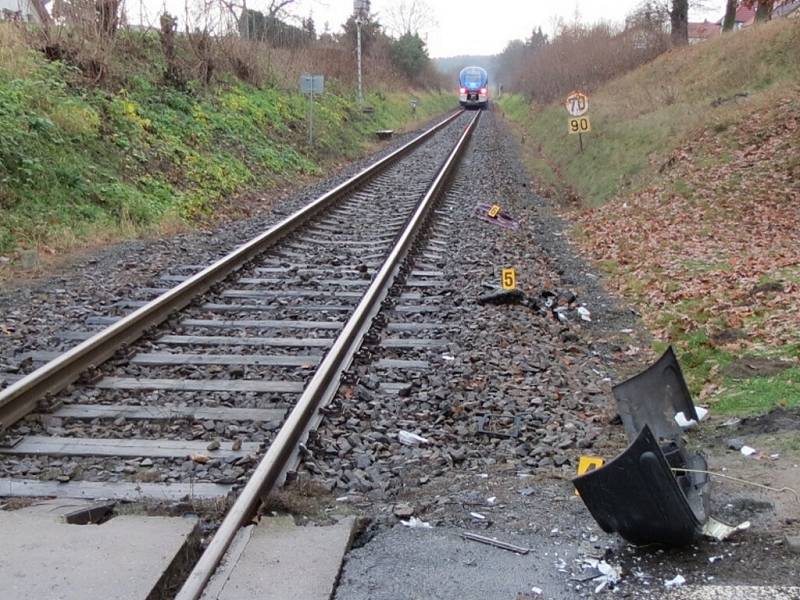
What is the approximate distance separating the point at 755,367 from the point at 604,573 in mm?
3402

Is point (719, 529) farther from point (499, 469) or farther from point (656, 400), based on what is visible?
point (656, 400)

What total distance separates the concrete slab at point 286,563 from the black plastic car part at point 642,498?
112 centimetres

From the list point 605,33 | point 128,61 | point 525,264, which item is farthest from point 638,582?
point 605,33

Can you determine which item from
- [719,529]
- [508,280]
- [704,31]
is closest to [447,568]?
[719,529]

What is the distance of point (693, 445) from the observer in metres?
4.97

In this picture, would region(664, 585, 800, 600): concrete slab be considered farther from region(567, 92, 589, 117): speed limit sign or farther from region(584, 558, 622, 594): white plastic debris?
region(567, 92, 589, 117): speed limit sign

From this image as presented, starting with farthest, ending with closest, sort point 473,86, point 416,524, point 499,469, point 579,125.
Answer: point 473,86 → point 579,125 → point 499,469 → point 416,524

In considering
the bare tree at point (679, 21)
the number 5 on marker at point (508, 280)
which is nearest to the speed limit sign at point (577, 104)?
the number 5 on marker at point (508, 280)

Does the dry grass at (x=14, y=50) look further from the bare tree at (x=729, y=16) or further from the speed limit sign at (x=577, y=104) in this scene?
the bare tree at (x=729, y=16)

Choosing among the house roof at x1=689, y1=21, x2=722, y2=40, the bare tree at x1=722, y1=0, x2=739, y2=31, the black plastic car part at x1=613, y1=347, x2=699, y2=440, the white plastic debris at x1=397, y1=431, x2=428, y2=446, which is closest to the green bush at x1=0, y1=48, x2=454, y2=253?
the white plastic debris at x1=397, y1=431, x2=428, y2=446

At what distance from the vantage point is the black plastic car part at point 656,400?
499cm

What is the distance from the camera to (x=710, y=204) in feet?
42.1

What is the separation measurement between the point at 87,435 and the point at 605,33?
4091 cm

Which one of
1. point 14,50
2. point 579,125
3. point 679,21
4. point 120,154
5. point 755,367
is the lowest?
point 755,367
